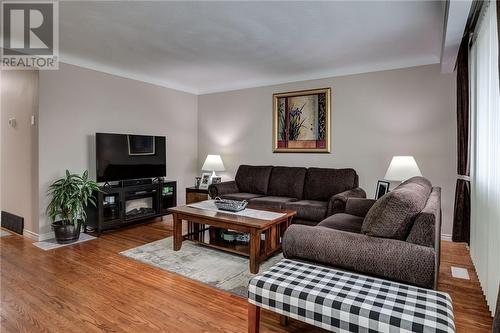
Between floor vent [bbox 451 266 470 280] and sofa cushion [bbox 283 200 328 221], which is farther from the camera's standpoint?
sofa cushion [bbox 283 200 328 221]

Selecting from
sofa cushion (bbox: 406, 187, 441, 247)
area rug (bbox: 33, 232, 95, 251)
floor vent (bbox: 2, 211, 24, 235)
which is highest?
sofa cushion (bbox: 406, 187, 441, 247)

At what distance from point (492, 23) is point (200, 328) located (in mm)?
2827

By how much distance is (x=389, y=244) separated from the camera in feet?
5.73

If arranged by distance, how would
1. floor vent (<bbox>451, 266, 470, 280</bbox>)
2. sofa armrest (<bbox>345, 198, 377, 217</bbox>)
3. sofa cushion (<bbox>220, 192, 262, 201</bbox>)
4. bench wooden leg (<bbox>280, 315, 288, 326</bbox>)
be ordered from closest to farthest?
bench wooden leg (<bbox>280, 315, 288, 326</bbox>)
floor vent (<bbox>451, 266, 470, 280</bbox>)
sofa armrest (<bbox>345, 198, 377, 217</bbox>)
sofa cushion (<bbox>220, 192, 262, 201</bbox>)

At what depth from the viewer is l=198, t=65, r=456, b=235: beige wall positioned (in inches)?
150

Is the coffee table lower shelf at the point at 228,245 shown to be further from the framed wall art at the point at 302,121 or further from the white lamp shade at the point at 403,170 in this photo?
the framed wall art at the point at 302,121

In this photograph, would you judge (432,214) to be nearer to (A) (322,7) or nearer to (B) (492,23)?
(B) (492,23)

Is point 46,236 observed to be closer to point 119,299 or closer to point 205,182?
point 119,299

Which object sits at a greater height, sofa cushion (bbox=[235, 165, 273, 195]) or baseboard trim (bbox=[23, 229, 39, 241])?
sofa cushion (bbox=[235, 165, 273, 195])

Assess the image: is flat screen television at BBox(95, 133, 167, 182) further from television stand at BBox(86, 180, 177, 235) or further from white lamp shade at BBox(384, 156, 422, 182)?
white lamp shade at BBox(384, 156, 422, 182)

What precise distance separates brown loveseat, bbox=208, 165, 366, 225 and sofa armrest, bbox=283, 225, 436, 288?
1.75 m

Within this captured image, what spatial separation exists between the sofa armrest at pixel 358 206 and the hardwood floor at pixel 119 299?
2.95 feet

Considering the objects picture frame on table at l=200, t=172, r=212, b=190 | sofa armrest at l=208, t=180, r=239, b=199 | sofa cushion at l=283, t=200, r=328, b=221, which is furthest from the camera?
picture frame on table at l=200, t=172, r=212, b=190

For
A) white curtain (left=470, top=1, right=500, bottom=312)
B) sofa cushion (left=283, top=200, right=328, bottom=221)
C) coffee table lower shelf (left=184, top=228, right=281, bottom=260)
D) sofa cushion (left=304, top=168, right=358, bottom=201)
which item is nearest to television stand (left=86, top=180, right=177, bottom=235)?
coffee table lower shelf (left=184, top=228, right=281, bottom=260)
